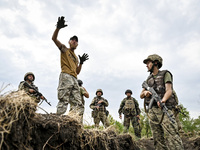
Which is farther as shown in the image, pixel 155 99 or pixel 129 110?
pixel 129 110

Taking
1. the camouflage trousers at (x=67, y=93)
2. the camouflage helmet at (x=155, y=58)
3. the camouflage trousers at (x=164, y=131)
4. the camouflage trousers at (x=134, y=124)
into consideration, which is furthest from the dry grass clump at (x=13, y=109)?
Answer: the camouflage trousers at (x=134, y=124)

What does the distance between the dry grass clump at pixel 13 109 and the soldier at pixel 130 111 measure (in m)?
7.34

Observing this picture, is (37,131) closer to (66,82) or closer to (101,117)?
(66,82)

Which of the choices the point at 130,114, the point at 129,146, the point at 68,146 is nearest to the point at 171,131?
the point at 68,146

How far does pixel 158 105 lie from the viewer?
3785 millimetres

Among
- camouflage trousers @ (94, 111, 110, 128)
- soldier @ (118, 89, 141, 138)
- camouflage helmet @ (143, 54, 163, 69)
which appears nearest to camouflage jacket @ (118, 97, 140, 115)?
soldier @ (118, 89, 141, 138)

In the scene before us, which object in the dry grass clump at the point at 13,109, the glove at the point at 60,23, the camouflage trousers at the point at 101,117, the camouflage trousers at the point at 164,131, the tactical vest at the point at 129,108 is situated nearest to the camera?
the dry grass clump at the point at 13,109

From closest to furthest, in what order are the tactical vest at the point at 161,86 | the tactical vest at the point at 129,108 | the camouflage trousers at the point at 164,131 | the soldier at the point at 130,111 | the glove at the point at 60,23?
the camouflage trousers at the point at 164,131 → the tactical vest at the point at 161,86 → the glove at the point at 60,23 → the soldier at the point at 130,111 → the tactical vest at the point at 129,108

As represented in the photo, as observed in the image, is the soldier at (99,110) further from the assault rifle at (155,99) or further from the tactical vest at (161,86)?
the tactical vest at (161,86)

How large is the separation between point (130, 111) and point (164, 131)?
5.51m

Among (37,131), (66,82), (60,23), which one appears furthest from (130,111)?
(37,131)

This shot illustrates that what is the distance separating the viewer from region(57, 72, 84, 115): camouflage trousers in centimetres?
420

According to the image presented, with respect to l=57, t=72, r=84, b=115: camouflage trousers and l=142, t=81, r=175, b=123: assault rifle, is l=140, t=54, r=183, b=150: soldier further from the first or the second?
l=57, t=72, r=84, b=115: camouflage trousers

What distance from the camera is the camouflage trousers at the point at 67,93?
4.20 meters
